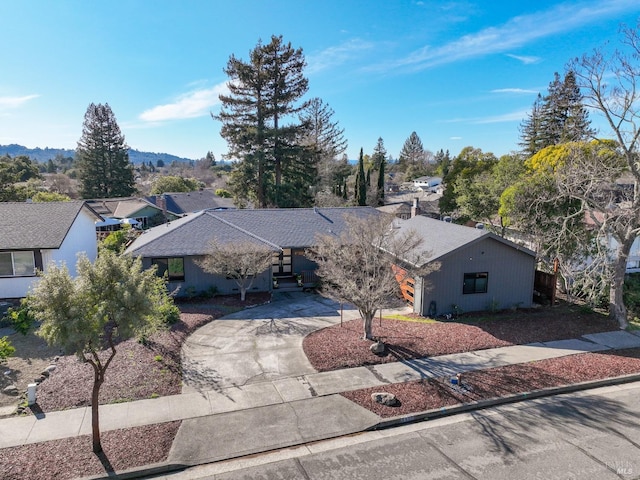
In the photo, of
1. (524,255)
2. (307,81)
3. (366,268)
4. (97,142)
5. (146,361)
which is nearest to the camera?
(146,361)

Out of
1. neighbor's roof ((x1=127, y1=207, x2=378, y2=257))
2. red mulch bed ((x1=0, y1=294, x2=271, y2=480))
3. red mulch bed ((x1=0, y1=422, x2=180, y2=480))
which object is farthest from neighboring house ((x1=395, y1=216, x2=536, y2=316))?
red mulch bed ((x1=0, y1=422, x2=180, y2=480))

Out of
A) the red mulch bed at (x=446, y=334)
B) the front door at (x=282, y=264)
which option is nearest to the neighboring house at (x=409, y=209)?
the front door at (x=282, y=264)

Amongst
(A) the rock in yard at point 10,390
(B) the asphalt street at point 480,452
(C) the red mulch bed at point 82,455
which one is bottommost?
(B) the asphalt street at point 480,452

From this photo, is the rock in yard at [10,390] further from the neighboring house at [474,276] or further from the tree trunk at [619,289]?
the tree trunk at [619,289]

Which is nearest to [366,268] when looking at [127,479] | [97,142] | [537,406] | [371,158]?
[537,406]

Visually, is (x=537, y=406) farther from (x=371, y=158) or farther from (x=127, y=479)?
(x=371, y=158)

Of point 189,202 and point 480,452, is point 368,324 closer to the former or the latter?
point 480,452

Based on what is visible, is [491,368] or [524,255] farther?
[524,255]
